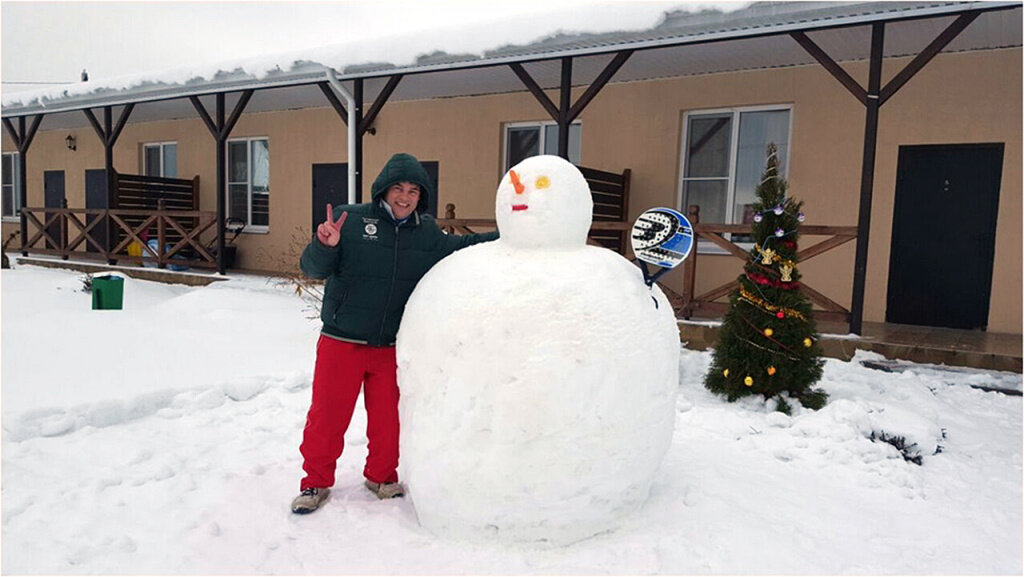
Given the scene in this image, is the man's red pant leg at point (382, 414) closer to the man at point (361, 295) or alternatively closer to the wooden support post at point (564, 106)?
the man at point (361, 295)

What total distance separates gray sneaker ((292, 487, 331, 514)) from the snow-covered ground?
0.04 m

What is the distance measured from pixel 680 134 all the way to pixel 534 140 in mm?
2127

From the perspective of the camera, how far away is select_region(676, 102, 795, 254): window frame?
7.56 meters

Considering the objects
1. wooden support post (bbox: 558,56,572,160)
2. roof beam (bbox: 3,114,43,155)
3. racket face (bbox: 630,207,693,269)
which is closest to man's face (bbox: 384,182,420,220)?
racket face (bbox: 630,207,693,269)

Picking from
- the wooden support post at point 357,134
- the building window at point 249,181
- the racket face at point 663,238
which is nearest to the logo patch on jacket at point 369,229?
the racket face at point 663,238

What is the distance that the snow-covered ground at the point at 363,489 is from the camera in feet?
8.13

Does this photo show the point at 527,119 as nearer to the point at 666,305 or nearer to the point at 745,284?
the point at 745,284

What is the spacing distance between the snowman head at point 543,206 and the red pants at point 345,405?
0.81 metres

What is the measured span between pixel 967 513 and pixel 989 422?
67.5 inches

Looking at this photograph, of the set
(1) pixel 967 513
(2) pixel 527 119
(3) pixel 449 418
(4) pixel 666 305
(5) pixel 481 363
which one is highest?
(2) pixel 527 119

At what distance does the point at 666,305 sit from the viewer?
2.80 metres

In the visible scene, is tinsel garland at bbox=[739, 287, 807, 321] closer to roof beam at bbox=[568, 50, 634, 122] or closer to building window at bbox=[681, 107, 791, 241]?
roof beam at bbox=[568, 50, 634, 122]

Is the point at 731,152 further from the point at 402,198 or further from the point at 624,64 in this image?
the point at 402,198

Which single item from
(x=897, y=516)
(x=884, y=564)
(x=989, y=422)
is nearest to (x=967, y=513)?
(x=897, y=516)
